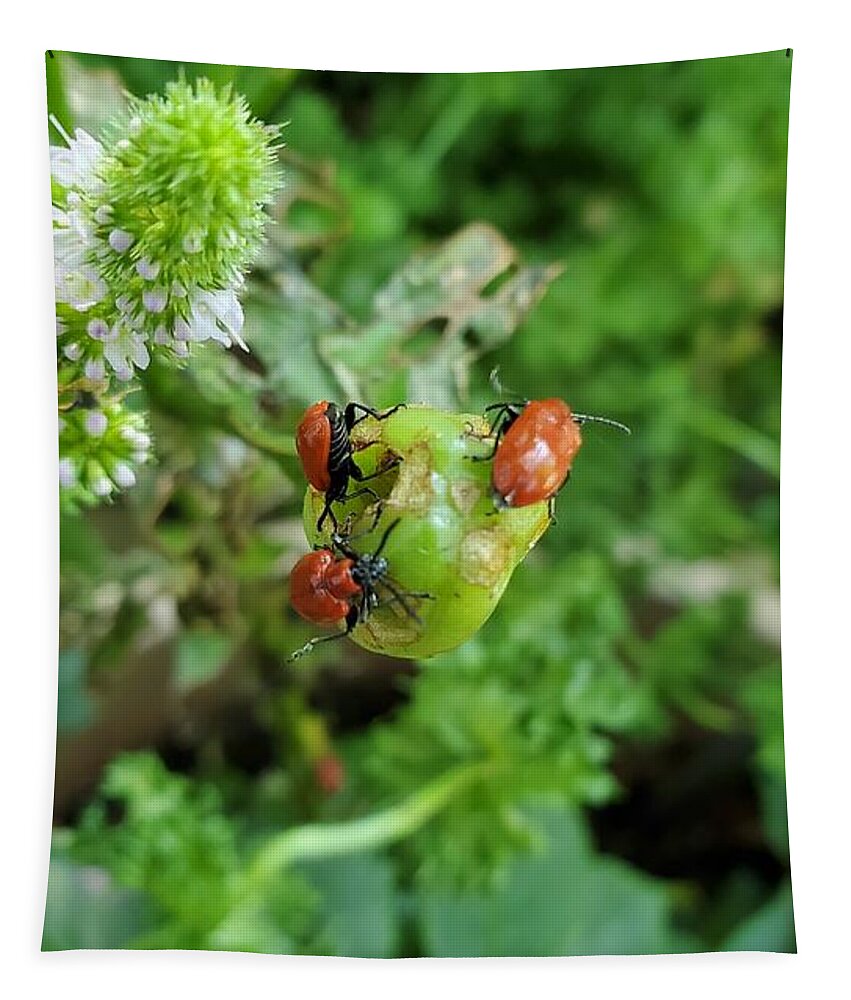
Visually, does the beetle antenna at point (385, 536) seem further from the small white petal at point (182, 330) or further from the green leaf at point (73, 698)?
the green leaf at point (73, 698)

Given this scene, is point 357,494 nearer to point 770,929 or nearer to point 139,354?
point 139,354

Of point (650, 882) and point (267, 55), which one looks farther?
point (650, 882)

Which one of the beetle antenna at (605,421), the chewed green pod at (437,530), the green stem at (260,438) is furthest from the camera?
the beetle antenna at (605,421)

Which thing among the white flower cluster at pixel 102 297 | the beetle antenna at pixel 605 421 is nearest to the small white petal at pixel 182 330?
the white flower cluster at pixel 102 297

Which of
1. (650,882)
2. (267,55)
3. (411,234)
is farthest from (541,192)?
(650,882)

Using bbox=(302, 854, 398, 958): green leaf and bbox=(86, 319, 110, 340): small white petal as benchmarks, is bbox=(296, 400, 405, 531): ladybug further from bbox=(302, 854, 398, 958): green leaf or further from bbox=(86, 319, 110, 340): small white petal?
bbox=(302, 854, 398, 958): green leaf

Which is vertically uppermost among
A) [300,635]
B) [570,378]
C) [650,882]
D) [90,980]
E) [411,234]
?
[411,234]

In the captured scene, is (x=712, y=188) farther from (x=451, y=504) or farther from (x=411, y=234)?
(x=451, y=504)
